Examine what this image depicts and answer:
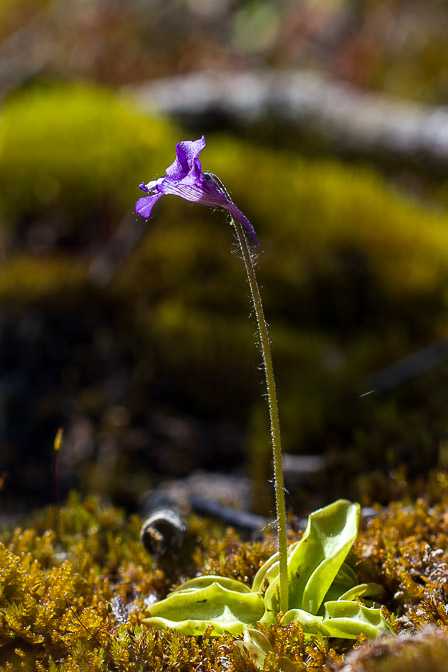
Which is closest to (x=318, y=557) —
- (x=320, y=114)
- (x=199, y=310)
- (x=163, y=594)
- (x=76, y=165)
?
(x=163, y=594)

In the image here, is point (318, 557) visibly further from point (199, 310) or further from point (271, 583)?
point (199, 310)

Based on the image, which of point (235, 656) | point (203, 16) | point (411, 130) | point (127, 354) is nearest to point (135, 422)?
point (127, 354)

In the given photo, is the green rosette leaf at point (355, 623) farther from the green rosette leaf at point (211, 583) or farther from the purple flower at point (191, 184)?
the purple flower at point (191, 184)

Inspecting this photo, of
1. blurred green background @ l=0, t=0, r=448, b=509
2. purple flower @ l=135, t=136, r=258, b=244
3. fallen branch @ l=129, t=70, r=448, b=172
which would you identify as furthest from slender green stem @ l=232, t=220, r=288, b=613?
fallen branch @ l=129, t=70, r=448, b=172

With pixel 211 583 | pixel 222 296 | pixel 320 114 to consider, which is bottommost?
pixel 211 583

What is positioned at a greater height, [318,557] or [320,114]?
[320,114]

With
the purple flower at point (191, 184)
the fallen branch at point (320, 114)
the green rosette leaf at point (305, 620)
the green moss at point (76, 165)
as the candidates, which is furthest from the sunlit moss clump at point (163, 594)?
the fallen branch at point (320, 114)
